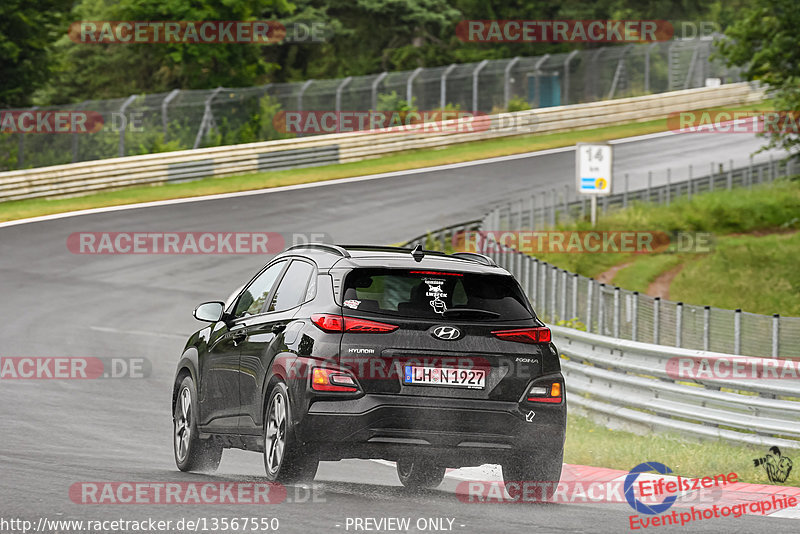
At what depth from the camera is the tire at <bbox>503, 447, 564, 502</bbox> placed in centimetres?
845

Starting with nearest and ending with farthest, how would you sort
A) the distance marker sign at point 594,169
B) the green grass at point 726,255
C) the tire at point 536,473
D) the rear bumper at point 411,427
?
Answer: the rear bumper at point 411,427, the tire at point 536,473, the green grass at point 726,255, the distance marker sign at point 594,169

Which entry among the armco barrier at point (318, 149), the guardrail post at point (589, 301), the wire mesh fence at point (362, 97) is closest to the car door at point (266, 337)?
the guardrail post at point (589, 301)

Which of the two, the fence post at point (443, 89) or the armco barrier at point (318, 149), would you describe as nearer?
the armco barrier at point (318, 149)

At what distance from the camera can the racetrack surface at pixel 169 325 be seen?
7699 mm

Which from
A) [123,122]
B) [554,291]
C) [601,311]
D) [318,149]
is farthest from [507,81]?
[601,311]

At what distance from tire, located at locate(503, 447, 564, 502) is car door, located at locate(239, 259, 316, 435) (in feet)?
5.58

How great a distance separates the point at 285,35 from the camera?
56.2m

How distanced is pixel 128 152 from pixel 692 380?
28.0 m

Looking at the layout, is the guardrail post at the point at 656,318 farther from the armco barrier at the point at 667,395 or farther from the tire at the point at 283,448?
the tire at the point at 283,448

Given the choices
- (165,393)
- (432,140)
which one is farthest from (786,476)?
(432,140)

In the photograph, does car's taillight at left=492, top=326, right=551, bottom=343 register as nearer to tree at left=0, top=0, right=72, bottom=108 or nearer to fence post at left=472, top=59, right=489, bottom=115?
tree at left=0, top=0, right=72, bottom=108

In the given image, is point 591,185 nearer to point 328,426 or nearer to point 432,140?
point 432,140

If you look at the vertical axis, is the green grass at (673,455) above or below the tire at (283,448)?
below

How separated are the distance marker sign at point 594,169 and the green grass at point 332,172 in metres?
10.2
